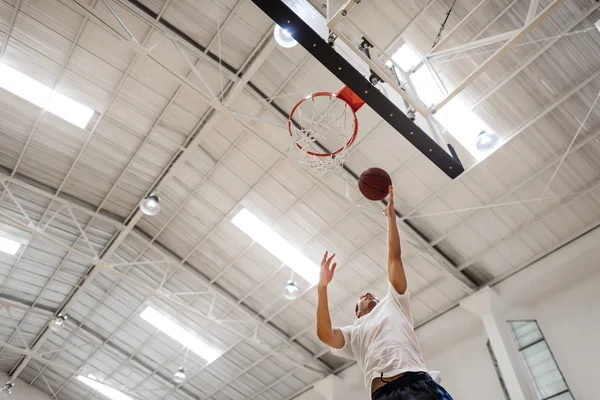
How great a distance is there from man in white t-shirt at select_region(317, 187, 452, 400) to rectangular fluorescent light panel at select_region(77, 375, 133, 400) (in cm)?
1844

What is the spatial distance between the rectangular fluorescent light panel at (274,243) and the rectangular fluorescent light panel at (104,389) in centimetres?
1104

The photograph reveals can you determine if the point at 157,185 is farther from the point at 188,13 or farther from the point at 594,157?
the point at 594,157

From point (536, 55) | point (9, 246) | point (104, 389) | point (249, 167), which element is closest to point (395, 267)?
point (536, 55)

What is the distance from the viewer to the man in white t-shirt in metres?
1.98

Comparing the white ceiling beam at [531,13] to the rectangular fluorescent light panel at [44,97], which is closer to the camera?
the white ceiling beam at [531,13]

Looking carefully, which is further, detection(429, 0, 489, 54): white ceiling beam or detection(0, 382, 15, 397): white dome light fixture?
detection(0, 382, 15, 397): white dome light fixture

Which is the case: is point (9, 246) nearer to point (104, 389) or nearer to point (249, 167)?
point (104, 389)

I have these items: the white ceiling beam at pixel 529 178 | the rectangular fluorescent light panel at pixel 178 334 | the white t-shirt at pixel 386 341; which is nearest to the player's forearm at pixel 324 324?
the white t-shirt at pixel 386 341

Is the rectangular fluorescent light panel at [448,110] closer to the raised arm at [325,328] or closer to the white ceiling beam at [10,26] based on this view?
the raised arm at [325,328]

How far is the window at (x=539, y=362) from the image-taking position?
9.42m

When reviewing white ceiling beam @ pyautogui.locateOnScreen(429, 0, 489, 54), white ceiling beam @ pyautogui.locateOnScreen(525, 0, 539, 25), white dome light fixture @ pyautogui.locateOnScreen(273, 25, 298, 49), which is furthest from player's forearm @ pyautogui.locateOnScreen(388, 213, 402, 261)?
white dome light fixture @ pyautogui.locateOnScreen(273, 25, 298, 49)

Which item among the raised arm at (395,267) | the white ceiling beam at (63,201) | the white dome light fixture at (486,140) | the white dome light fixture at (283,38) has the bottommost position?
the raised arm at (395,267)

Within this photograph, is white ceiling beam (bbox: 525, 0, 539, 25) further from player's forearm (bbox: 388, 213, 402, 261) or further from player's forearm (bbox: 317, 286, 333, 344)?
player's forearm (bbox: 317, 286, 333, 344)

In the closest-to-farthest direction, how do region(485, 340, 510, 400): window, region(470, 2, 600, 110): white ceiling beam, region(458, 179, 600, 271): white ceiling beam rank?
region(470, 2, 600, 110): white ceiling beam
region(458, 179, 600, 271): white ceiling beam
region(485, 340, 510, 400): window
